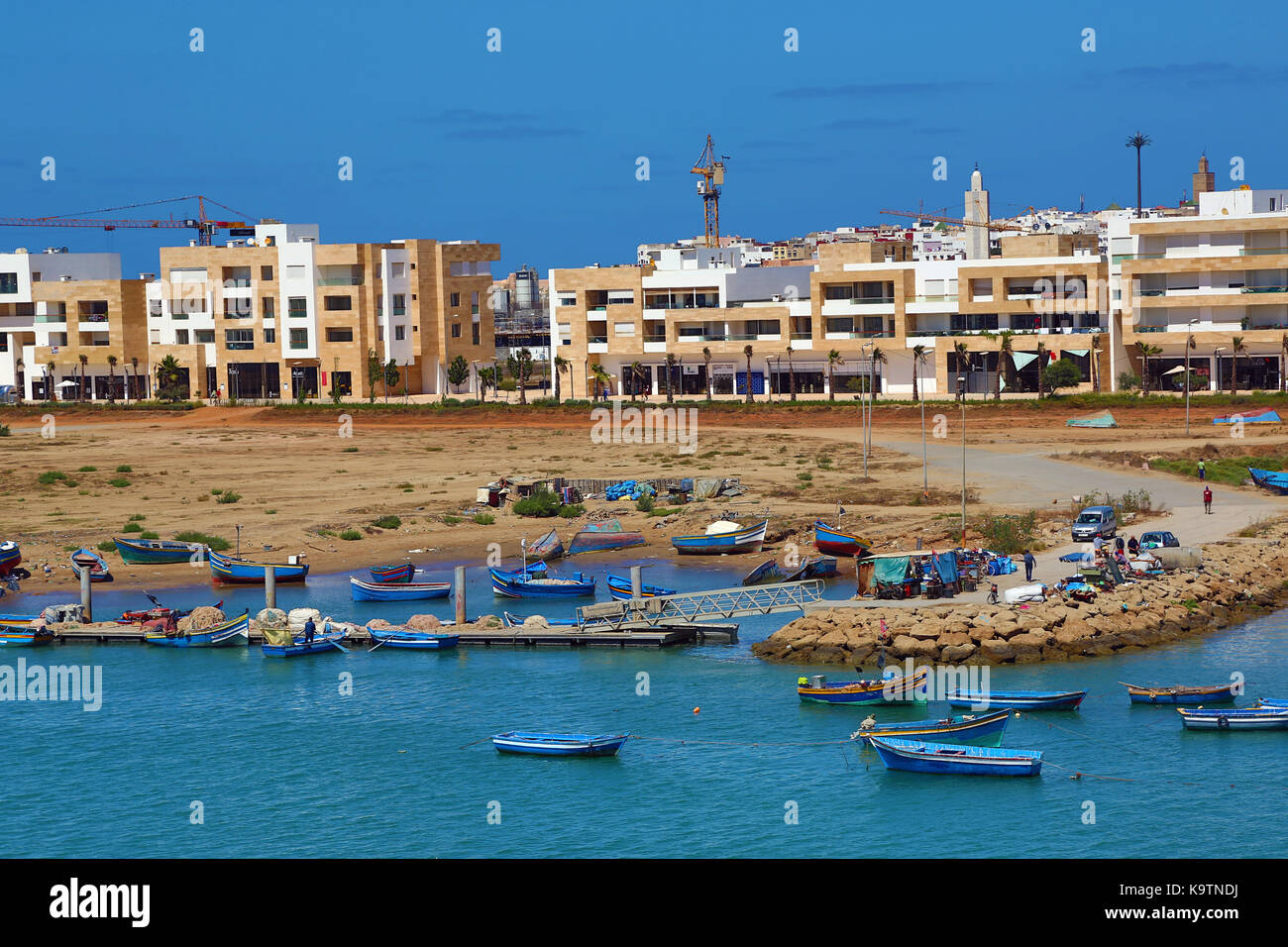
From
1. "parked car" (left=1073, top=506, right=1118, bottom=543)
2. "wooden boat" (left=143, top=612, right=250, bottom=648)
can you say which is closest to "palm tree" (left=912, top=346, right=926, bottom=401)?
"parked car" (left=1073, top=506, right=1118, bottom=543)

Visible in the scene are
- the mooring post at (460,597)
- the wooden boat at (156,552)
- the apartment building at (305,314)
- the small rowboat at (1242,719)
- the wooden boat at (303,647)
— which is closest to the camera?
the small rowboat at (1242,719)

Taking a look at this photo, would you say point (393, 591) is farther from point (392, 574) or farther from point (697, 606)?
point (697, 606)

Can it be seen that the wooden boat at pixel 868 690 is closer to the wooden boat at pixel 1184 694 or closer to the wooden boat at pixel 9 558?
the wooden boat at pixel 1184 694

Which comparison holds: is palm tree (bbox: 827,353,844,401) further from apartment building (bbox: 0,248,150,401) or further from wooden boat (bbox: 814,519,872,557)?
apartment building (bbox: 0,248,150,401)

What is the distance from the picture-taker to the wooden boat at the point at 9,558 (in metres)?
56.5

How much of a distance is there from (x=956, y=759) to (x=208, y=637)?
2524 centimetres

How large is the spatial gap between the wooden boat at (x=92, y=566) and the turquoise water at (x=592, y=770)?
13757 mm

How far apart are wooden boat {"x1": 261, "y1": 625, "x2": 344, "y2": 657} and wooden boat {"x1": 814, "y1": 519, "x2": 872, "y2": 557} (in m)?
20.4

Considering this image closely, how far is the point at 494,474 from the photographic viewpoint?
81062mm

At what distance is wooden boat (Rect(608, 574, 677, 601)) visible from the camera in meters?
49.2

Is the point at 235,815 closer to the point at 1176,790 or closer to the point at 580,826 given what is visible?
the point at 580,826

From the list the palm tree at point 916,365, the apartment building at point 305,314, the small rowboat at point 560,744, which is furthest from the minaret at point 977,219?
the small rowboat at point 560,744

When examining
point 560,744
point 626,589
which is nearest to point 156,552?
point 626,589
